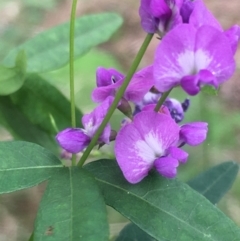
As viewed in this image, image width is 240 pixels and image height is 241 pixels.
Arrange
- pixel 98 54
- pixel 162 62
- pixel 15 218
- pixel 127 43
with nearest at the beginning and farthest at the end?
pixel 162 62
pixel 15 218
pixel 98 54
pixel 127 43

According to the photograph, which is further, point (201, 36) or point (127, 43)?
point (127, 43)

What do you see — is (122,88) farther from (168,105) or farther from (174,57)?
(168,105)

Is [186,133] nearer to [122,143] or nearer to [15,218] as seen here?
[122,143]

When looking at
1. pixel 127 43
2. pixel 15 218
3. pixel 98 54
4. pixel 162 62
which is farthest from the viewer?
pixel 127 43

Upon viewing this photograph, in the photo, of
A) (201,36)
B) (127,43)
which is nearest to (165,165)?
(201,36)

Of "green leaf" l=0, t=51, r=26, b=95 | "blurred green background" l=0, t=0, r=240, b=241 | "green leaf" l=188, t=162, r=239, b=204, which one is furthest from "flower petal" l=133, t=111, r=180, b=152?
"blurred green background" l=0, t=0, r=240, b=241

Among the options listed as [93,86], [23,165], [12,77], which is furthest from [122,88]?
[93,86]

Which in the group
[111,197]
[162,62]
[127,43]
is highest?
[162,62]
